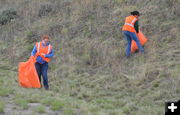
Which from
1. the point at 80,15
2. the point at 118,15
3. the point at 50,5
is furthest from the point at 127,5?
the point at 50,5

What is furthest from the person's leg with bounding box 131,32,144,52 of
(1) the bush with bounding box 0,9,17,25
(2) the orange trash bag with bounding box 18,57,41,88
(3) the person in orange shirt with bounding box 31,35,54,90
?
(1) the bush with bounding box 0,9,17,25

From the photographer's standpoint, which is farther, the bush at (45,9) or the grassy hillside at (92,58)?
the bush at (45,9)

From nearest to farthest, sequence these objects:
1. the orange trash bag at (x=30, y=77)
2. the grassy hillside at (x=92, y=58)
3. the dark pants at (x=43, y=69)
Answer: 1. the grassy hillside at (x=92, y=58)
2. the orange trash bag at (x=30, y=77)
3. the dark pants at (x=43, y=69)

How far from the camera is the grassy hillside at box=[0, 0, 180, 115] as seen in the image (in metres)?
6.83

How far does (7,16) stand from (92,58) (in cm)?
889

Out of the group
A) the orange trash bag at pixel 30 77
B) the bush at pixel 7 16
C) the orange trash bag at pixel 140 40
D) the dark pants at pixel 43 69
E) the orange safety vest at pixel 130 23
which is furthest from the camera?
the bush at pixel 7 16

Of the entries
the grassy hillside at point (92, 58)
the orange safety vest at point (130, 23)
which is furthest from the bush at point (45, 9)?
the orange safety vest at point (130, 23)

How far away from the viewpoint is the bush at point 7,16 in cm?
1777

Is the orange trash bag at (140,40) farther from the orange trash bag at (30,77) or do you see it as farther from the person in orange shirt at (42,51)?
the orange trash bag at (30,77)

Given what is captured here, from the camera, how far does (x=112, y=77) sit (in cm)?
920

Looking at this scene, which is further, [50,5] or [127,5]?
[50,5]

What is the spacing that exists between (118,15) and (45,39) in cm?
586

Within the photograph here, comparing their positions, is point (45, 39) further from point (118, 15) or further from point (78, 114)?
point (118, 15)

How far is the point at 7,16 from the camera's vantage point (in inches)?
704
